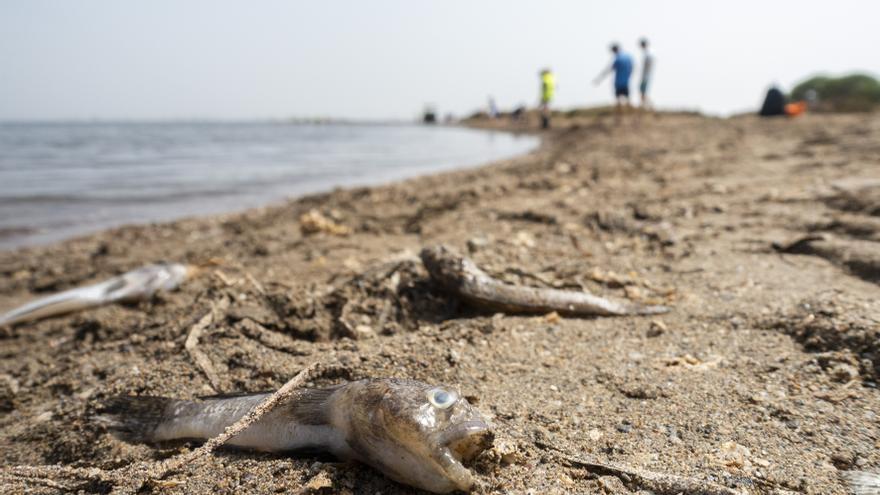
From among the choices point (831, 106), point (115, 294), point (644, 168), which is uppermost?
point (831, 106)

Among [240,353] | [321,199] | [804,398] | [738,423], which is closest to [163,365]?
[240,353]

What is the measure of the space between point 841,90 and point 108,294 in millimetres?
37072

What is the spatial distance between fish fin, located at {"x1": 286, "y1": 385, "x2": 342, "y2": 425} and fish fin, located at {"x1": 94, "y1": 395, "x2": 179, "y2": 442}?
2.34ft

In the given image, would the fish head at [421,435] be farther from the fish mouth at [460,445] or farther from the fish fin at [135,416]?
the fish fin at [135,416]

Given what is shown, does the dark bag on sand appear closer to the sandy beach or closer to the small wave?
the sandy beach

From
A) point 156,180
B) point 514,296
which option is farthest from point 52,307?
point 156,180

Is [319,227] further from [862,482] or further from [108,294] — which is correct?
[862,482]

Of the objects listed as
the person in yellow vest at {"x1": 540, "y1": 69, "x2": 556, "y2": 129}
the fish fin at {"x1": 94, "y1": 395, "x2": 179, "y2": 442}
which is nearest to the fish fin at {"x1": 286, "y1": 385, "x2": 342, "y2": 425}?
the fish fin at {"x1": 94, "y1": 395, "x2": 179, "y2": 442}

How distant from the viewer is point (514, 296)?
10.1ft

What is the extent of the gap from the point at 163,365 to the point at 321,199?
577 cm

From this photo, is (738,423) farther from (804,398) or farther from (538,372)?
(538,372)

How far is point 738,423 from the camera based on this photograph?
1942mm

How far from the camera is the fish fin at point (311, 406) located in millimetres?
1870

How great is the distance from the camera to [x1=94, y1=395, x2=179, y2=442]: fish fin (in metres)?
2.24
